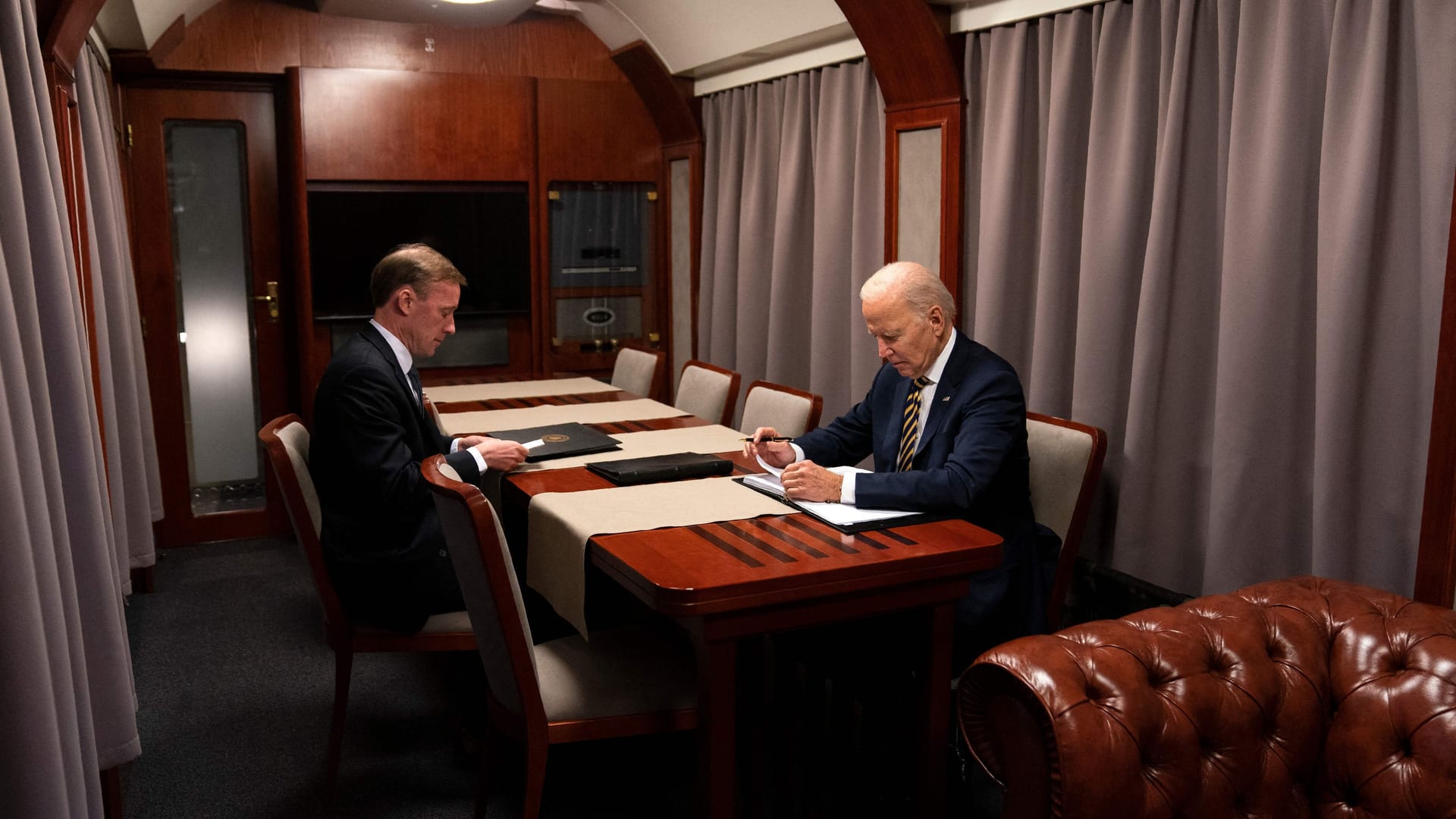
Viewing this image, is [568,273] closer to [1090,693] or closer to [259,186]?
[259,186]

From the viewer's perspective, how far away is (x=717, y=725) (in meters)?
1.86

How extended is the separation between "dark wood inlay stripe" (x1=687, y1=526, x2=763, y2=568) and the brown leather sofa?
416 millimetres

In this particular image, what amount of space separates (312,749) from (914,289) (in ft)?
6.22

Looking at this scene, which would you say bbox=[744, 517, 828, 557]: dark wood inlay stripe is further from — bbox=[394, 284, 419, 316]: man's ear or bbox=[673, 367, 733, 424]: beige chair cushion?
bbox=[673, 367, 733, 424]: beige chair cushion

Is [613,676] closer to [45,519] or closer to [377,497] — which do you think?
[377,497]

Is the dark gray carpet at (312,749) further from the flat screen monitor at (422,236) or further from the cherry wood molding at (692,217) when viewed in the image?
the cherry wood molding at (692,217)

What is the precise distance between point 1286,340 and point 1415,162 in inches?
17.5

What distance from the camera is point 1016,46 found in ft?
10.4

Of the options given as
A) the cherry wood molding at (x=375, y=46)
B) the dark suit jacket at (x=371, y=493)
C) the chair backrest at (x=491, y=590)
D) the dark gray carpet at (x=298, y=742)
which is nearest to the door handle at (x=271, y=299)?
the cherry wood molding at (x=375, y=46)

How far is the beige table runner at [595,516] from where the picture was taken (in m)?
2.09

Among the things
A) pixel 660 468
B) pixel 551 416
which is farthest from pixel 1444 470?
pixel 551 416

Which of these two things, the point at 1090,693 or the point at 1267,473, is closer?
the point at 1090,693

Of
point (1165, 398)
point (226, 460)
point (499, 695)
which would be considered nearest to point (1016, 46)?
point (1165, 398)

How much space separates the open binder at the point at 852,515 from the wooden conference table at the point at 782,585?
25 mm
